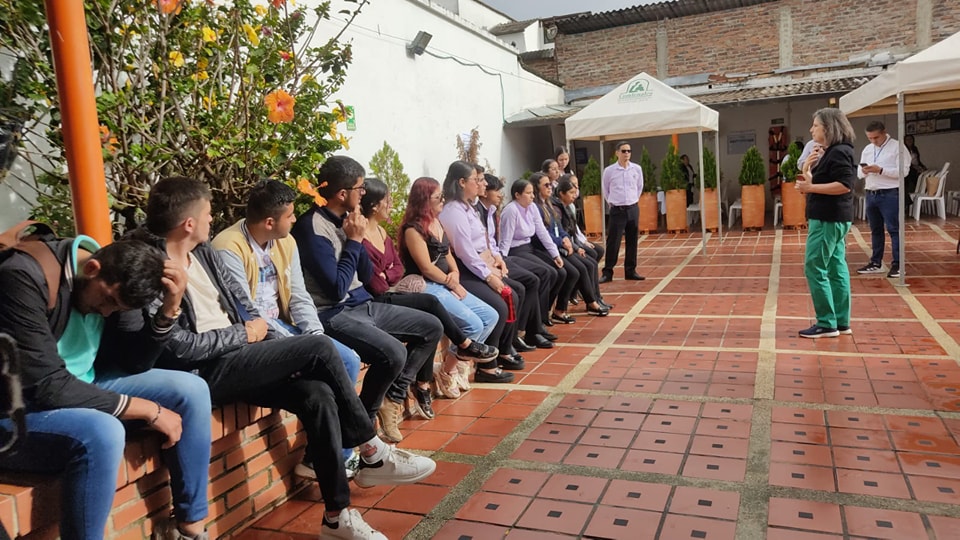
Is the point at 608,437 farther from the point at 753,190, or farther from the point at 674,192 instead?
the point at 674,192

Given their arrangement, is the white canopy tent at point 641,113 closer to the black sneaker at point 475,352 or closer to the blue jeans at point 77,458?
the black sneaker at point 475,352

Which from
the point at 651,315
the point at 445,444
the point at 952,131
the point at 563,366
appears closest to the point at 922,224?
the point at 952,131

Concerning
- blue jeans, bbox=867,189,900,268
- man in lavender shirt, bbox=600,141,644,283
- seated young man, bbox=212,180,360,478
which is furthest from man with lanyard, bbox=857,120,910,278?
seated young man, bbox=212,180,360,478

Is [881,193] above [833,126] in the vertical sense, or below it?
below

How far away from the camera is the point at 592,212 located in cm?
1339

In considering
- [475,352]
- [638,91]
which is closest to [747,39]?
[638,91]

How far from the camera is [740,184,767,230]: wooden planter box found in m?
12.4

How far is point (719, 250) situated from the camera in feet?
34.4

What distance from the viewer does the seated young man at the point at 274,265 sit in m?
3.01

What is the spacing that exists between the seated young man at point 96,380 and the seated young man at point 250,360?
8.9 inches

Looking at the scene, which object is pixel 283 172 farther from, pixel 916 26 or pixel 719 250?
pixel 916 26

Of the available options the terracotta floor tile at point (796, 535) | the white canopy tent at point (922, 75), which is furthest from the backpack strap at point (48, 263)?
the white canopy tent at point (922, 75)

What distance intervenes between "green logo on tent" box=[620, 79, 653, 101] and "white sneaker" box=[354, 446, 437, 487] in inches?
301

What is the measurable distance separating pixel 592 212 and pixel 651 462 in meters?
10.5
